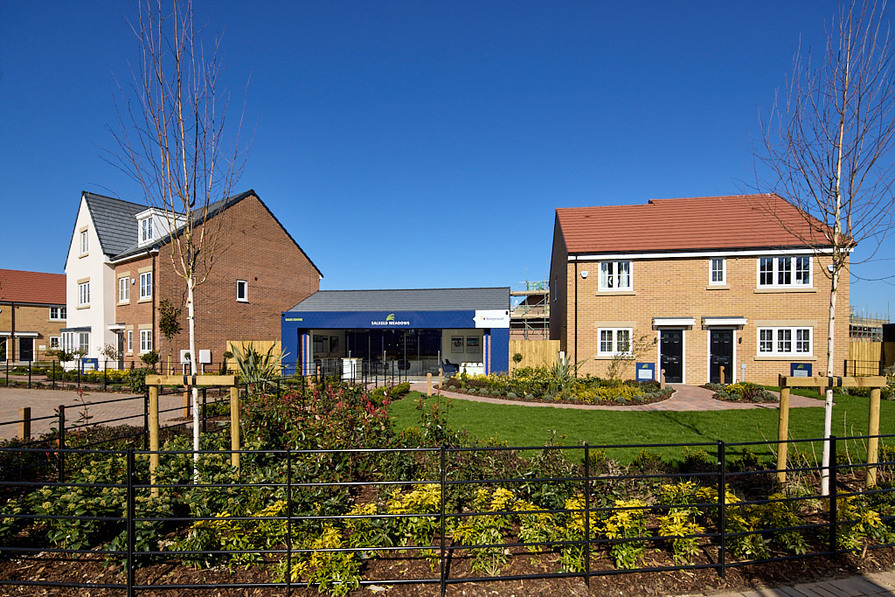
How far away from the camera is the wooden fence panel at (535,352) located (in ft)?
71.4

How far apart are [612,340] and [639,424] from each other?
984 cm

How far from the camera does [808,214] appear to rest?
21.6 feet

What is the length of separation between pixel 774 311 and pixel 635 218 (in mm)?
6966

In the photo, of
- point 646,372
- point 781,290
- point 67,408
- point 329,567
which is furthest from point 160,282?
point 781,290

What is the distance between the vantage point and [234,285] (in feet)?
86.5

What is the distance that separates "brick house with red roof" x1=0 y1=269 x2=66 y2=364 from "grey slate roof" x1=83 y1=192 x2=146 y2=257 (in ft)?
59.5

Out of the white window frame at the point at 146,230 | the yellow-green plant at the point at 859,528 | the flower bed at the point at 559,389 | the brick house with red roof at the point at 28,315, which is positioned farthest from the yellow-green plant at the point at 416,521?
the brick house with red roof at the point at 28,315

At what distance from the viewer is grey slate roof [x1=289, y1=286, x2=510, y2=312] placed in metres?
24.6

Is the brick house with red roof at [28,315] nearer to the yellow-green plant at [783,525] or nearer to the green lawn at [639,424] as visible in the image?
the green lawn at [639,424]

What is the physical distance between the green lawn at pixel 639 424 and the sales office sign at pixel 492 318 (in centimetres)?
884

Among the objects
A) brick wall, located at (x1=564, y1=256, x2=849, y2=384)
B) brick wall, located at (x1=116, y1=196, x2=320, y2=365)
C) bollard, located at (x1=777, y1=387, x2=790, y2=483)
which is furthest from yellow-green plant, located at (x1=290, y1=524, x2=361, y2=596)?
brick wall, located at (x1=116, y1=196, x2=320, y2=365)

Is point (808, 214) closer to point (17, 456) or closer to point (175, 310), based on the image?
point (17, 456)

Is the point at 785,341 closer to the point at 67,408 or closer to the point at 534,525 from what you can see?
the point at 534,525

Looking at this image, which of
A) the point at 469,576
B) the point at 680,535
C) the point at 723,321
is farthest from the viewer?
the point at 723,321
